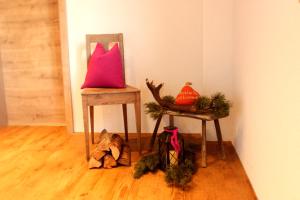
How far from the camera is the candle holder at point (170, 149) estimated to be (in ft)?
6.03

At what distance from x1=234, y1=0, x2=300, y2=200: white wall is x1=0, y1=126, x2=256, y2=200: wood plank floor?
145 mm

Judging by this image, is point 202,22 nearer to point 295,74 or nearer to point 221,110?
point 221,110

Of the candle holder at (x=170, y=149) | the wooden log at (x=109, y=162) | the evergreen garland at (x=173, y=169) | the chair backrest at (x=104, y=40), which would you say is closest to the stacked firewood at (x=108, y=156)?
the wooden log at (x=109, y=162)

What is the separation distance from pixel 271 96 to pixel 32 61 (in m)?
2.47

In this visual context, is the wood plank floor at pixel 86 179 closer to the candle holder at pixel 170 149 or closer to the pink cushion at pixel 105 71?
the candle holder at pixel 170 149

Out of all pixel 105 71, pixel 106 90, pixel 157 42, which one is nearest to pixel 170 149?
pixel 106 90

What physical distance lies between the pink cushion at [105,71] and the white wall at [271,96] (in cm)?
89

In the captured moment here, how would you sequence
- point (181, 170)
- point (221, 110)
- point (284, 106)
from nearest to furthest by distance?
point (284, 106), point (181, 170), point (221, 110)

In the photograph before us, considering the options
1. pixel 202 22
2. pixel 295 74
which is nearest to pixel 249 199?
pixel 295 74

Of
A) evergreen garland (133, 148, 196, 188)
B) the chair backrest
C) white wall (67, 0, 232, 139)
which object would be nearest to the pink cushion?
the chair backrest

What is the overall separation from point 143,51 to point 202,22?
561 millimetres

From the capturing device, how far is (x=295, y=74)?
38.5 inches

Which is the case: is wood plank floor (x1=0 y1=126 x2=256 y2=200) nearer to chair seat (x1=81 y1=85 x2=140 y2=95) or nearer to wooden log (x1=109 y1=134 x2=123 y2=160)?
wooden log (x1=109 y1=134 x2=123 y2=160)

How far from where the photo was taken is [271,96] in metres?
1.25
